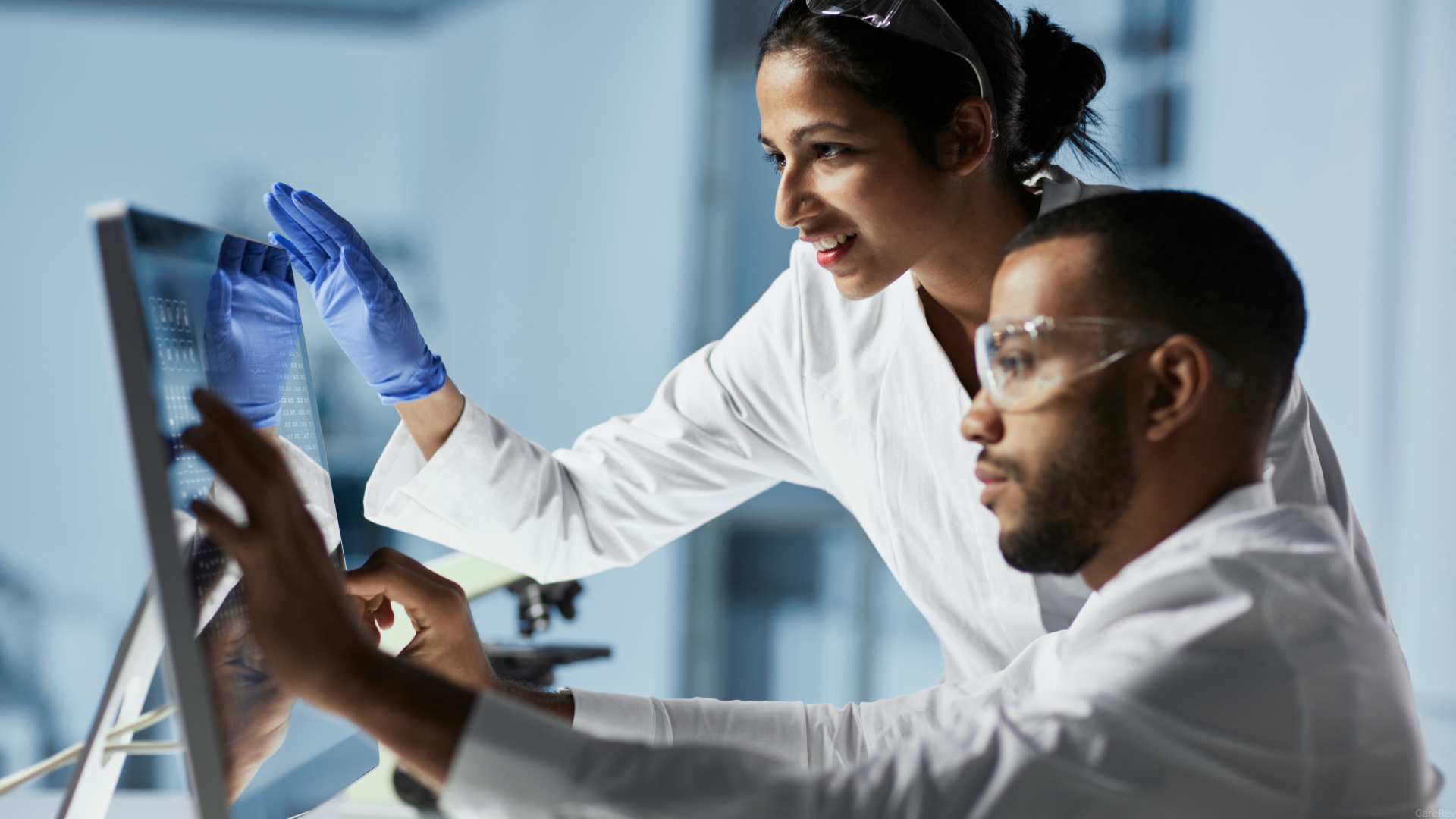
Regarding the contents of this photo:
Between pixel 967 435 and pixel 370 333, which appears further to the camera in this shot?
pixel 370 333

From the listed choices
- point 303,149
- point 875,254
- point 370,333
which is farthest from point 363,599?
point 303,149

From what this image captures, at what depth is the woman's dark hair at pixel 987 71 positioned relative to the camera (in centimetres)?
135

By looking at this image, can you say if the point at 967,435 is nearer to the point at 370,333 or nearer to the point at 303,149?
the point at 370,333

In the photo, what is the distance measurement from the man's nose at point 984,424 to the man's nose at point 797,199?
1.62 ft

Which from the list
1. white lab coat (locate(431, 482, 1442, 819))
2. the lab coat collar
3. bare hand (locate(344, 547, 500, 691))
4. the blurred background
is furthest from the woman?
the blurred background

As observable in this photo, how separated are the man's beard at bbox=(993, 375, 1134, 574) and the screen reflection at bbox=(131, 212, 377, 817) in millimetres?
570

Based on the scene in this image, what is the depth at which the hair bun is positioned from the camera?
1.48 metres

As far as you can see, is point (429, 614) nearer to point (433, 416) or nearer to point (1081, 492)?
point (433, 416)

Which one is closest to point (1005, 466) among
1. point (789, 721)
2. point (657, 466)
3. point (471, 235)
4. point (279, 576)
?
point (789, 721)

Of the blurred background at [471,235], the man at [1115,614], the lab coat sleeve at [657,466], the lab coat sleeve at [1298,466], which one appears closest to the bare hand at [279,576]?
the man at [1115,614]

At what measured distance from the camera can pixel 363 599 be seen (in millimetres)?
1104

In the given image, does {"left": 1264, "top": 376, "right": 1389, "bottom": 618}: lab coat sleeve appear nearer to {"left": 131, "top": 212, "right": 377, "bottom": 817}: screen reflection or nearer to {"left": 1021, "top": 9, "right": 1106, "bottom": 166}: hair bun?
{"left": 1021, "top": 9, "right": 1106, "bottom": 166}: hair bun

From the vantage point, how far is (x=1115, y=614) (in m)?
0.85

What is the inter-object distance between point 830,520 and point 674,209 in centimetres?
130
